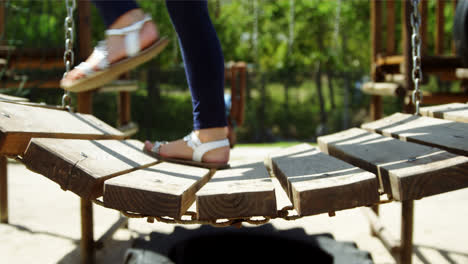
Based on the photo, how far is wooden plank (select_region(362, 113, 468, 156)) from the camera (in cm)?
139

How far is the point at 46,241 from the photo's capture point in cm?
257

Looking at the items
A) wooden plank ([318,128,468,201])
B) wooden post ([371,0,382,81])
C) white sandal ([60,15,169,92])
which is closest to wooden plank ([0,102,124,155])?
white sandal ([60,15,169,92])

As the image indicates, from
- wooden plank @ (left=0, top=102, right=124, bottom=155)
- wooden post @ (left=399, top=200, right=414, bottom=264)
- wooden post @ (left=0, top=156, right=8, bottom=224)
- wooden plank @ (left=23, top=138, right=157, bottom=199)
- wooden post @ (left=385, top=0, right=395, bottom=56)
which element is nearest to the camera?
wooden plank @ (left=23, top=138, right=157, bottom=199)

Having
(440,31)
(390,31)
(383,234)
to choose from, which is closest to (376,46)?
(390,31)

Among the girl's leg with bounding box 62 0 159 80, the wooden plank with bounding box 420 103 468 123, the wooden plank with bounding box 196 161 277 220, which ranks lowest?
the wooden plank with bounding box 196 161 277 220

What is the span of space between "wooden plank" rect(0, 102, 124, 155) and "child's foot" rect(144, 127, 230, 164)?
0.99 ft

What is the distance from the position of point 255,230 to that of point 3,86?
8.92ft

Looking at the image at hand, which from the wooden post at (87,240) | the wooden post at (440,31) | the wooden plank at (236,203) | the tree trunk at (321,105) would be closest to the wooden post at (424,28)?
the wooden post at (440,31)

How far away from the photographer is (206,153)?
174 centimetres

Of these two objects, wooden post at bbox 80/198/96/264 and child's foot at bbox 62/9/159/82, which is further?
wooden post at bbox 80/198/96/264

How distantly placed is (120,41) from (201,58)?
40 centimetres

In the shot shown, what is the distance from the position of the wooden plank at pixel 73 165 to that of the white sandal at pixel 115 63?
1.02 feet

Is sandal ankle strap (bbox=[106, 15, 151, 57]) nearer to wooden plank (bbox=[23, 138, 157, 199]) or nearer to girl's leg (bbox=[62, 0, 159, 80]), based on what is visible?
girl's leg (bbox=[62, 0, 159, 80])

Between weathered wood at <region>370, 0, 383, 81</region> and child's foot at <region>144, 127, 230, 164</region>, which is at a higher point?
weathered wood at <region>370, 0, 383, 81</region>
